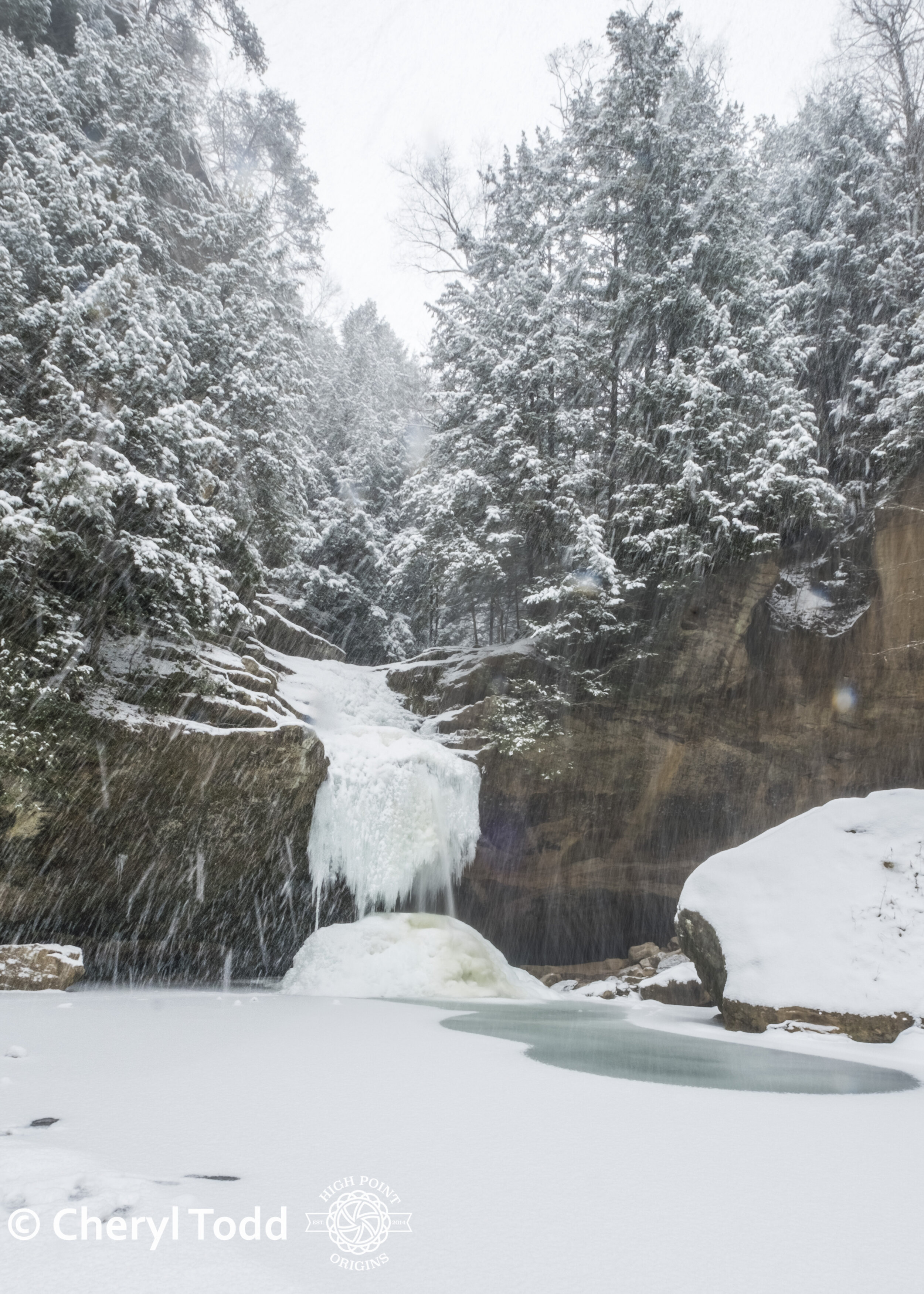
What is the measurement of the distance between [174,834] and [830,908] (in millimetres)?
6862

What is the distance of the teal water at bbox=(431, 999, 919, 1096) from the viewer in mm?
3643

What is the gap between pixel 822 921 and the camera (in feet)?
19.1

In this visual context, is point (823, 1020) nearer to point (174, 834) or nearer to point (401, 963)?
point (401, 963)

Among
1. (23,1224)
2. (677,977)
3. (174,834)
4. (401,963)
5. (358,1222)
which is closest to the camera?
(23,1224)

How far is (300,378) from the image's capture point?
11656mm

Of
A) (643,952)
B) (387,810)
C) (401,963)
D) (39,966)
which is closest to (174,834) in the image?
(39,966)

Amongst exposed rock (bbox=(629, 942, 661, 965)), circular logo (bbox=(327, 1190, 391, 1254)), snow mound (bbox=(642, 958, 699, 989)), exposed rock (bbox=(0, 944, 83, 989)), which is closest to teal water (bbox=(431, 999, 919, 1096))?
snow mound (bbox=(642, 958, 699, 989))

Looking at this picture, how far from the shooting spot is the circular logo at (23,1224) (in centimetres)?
144

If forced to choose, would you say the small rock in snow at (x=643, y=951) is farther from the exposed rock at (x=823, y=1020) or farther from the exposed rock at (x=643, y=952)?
the exposed rock at (x=823, y=1020)

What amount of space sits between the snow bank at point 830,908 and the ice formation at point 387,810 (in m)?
4.18

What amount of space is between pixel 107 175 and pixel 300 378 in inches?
145

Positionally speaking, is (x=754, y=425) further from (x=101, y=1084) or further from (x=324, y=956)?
(x=101, y=1084)

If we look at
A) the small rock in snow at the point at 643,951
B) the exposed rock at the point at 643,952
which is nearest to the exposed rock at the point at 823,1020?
the exposed rock at the point at 643,952

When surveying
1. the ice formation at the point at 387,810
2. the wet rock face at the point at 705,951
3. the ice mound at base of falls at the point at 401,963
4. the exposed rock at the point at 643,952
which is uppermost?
the ice formation at the point at 387,810
